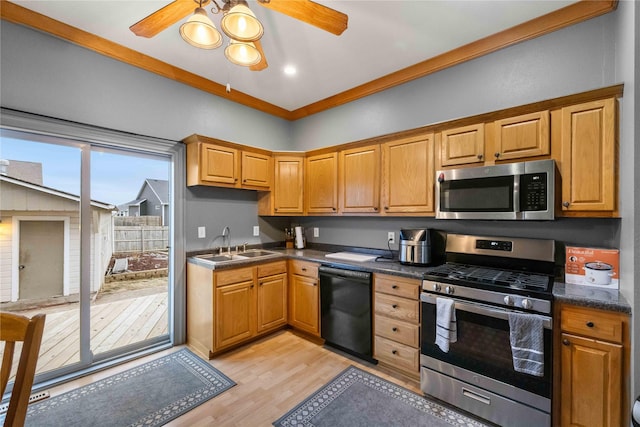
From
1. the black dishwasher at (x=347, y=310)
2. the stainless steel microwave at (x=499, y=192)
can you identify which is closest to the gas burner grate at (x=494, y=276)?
the stainless steel microwave at (x=499, y=192)

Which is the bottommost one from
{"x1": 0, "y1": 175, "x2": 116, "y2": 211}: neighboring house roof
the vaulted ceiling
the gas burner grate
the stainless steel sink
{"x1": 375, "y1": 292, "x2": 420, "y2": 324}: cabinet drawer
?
{"x1": 375, "y1": 292, "x2": 420, "y2": 324}: cabinet drawer

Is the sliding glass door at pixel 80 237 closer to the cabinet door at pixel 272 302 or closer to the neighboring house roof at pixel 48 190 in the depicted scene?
the neighboring house roof at pixel 48 190

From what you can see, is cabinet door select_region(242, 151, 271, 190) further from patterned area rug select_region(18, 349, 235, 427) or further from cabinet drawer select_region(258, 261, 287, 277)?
patterned area rug select_region(18, 349, 235, 427)

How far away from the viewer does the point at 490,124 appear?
2.19 metres

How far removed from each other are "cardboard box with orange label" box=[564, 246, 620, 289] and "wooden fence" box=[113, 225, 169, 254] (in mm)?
3611

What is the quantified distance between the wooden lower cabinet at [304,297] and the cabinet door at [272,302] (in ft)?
0.28

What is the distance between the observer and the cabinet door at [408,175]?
99.6 inches

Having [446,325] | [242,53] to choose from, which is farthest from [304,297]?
[242,53]

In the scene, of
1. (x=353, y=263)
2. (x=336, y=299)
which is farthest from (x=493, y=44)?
(x=336, y=299)

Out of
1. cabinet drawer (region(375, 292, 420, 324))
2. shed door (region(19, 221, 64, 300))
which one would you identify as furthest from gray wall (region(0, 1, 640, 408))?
shed door (region(19, 221, 64, 300))

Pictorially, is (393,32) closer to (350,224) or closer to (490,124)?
(490,124)

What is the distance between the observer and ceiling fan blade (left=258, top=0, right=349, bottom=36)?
155 cm

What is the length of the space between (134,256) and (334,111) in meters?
2.93

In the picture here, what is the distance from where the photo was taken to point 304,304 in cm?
311
